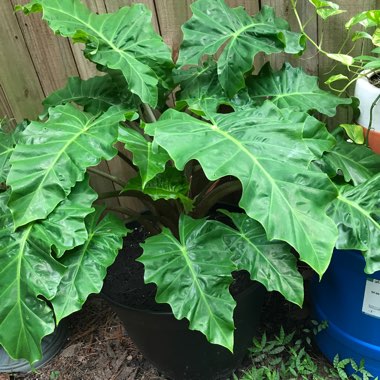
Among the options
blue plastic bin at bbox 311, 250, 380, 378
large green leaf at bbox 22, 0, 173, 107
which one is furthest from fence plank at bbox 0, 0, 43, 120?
blue plastic bin at bbox 311, 250, 380, 378

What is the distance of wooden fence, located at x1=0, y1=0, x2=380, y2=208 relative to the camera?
1.62 meters

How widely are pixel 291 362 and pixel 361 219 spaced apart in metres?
0.77

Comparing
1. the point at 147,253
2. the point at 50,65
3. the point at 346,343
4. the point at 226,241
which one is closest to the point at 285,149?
the point at 226,241

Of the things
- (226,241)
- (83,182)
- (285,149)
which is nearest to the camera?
(285,149)

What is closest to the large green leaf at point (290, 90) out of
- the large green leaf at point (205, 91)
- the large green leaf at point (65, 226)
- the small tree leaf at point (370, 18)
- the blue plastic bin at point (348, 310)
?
the large green leaf at point (205, 91)

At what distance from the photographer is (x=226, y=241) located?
1.30 meters

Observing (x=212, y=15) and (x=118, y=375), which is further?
(x=118, y=375)

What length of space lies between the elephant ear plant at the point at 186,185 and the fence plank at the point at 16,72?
347mm

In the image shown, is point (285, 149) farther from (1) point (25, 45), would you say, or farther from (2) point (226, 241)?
(1) point (25, 45)

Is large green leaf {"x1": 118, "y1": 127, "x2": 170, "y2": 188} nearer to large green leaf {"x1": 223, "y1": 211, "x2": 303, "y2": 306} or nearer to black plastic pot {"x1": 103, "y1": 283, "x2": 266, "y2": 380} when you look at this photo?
large green leaf {"x1": 223, "y1": 211, "x2": 303, "y2": 306}

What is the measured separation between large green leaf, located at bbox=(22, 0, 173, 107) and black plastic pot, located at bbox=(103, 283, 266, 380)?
69 cm

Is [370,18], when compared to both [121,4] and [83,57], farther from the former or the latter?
[83,57]

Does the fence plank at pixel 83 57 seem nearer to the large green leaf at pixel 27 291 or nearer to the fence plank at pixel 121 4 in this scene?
the fence plank at pixel 121 4

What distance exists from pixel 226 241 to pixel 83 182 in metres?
0.44
